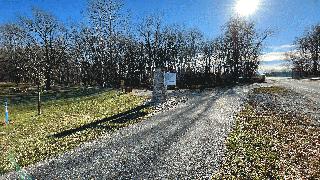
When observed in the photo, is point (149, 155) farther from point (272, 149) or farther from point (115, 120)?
point (115, 120)

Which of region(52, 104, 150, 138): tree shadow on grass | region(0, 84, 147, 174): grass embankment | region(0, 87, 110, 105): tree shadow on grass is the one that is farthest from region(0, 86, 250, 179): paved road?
region(0, 87, 110, 105): tree shadow on grass

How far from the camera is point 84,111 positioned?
1435 inches

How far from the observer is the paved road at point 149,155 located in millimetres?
14938

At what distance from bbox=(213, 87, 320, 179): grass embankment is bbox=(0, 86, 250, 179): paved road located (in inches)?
31.9

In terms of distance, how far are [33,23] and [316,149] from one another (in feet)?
217

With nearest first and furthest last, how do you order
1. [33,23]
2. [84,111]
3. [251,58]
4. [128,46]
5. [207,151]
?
1. [207,151]
2. [84,111]
3. [33,23]
4. [251,58]
5. [128,46]

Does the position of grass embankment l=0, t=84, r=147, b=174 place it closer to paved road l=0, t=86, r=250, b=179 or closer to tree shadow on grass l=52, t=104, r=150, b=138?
tree shadow on grass l=52, t=104, r=150, b=138

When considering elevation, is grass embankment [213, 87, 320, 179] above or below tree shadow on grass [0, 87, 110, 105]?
below

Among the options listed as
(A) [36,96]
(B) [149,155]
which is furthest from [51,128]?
(A) [36,96]

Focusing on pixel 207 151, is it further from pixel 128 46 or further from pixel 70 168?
pixel 128 46

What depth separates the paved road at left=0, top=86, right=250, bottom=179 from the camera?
1494cm

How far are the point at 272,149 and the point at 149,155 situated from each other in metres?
5.85

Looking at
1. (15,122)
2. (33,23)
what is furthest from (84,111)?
(33,23)

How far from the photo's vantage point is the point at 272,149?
18328 mm
